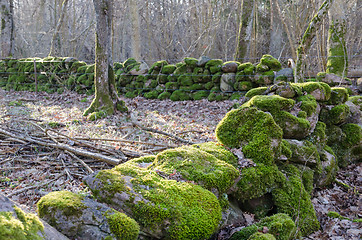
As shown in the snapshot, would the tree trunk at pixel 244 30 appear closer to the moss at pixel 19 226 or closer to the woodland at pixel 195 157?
the woodland at pixel 195 157

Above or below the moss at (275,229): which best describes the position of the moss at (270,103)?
above

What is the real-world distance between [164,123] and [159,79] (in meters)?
4.12

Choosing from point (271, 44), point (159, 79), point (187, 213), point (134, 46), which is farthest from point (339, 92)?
point (271, 44)

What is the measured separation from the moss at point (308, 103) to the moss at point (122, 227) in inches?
163

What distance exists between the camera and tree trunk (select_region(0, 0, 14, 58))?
16645 mm

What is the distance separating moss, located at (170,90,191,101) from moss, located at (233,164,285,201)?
7.04 m

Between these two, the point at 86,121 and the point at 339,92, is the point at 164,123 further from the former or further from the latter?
the point at 339,92

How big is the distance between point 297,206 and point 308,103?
89.5 inches

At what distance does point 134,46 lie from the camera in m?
16.0

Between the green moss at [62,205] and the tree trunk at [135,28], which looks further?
the tree trunk at [135,28]

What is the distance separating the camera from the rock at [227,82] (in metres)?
10.1

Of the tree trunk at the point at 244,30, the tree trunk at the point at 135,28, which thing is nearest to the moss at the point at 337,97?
the tree trunk at the point at 244,30

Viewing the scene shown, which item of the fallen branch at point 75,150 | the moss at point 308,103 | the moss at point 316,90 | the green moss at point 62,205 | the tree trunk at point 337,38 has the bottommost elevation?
the fallen branch at point 75,150

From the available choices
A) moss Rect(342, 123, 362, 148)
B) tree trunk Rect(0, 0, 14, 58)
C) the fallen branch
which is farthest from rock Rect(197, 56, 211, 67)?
tree trunk Rect(0, 0, 14, 58)
